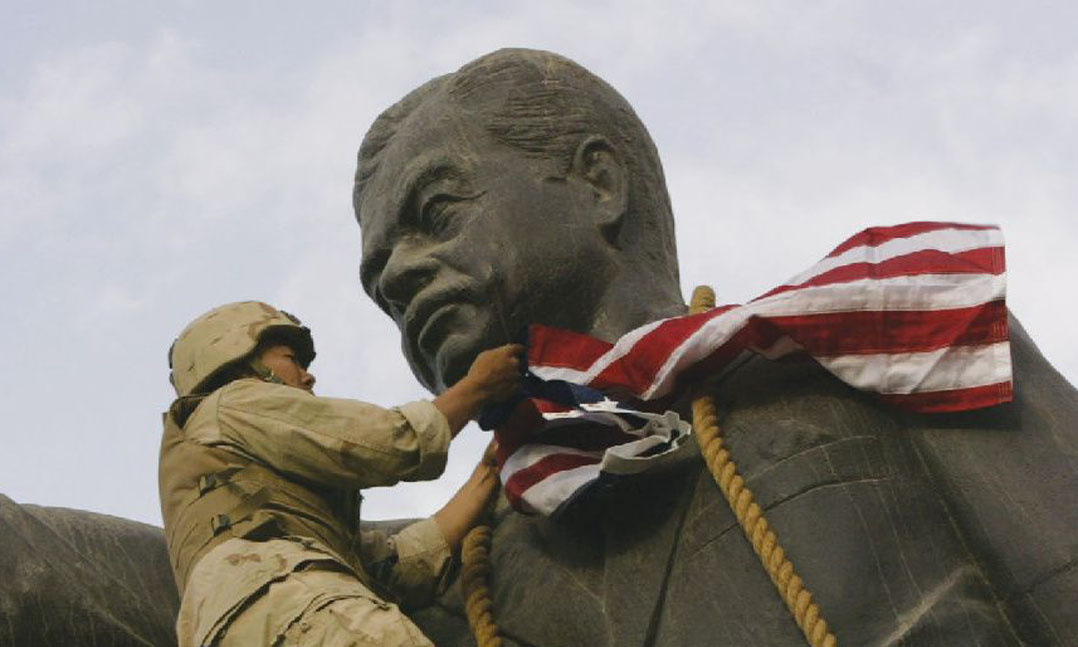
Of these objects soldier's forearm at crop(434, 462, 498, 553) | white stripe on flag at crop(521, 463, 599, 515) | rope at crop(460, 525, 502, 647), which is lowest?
rope at crop(460, 525, 502, 647)

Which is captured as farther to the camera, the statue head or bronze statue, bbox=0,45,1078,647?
the statue head

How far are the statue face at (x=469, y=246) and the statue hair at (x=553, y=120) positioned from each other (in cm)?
10

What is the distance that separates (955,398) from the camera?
22.5 ft

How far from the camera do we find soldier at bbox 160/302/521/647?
6195mm

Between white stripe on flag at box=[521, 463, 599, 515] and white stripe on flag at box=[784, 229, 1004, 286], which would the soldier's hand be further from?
white stripe on flag at box=[784, 229, 1004, 286]

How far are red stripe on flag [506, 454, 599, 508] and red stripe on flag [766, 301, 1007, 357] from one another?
79cm

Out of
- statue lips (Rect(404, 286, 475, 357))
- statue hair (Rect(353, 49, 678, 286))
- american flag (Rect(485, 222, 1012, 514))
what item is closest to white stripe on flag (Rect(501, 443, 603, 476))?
american flag (Rect(485, 222, 1012, 514))

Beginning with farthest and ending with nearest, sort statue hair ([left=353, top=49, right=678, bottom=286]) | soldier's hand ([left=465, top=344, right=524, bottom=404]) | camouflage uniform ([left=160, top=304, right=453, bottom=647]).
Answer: statue hair ([left=353, top=49, right=678, bottom=286]), soldier's hand ([left=465, top=344, right=524, bottom=404]), camouflage uniform ([left=160, top=304, right=453, bottom=647])

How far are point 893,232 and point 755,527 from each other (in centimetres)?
131

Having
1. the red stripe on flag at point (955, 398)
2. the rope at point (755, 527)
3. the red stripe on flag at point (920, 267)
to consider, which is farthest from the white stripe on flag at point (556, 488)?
the red stripe on flag at point (955, 398)

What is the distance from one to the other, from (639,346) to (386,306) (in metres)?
1.15

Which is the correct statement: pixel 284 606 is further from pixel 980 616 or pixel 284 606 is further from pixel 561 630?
pixel 980 616

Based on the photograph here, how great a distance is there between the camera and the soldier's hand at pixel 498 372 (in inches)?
284

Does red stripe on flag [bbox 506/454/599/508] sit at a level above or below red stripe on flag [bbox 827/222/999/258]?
below
